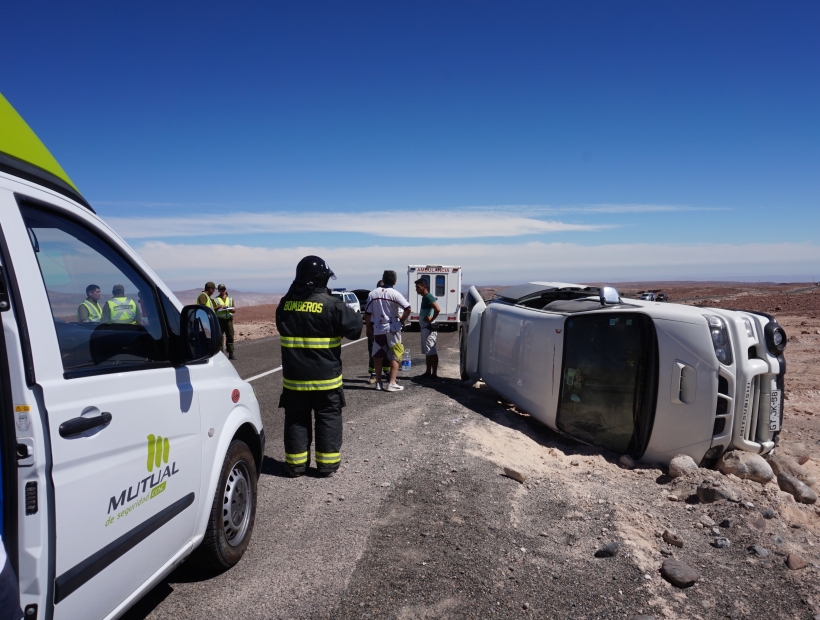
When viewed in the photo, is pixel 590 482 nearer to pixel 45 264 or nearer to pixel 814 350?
pixel 45 264

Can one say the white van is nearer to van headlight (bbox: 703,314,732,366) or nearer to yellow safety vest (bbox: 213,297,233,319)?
van headlight (bbox: 703,314,732,366)

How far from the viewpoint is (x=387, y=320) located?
9148mm

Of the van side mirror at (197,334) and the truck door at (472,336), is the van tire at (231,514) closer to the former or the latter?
the van side mirror at (197,334)

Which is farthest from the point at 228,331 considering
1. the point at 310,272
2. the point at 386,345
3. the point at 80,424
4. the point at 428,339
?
the point at 80,424

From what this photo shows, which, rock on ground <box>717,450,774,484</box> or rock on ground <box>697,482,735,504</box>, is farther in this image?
rock on ground <box>717,450,774,484</box>

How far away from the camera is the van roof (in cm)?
229

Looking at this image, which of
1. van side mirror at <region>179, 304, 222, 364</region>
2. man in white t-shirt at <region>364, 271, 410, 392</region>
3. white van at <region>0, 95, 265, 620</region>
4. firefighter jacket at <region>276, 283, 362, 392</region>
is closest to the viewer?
white van at <region>0, 95, 265, 620</region>

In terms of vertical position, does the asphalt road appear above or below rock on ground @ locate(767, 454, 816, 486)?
below

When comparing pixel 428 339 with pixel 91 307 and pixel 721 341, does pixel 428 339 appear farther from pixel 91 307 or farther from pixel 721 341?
pixel 91 307

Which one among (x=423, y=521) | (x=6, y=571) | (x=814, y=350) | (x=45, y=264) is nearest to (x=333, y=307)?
(x=423, y=521)

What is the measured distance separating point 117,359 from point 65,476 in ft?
2.32

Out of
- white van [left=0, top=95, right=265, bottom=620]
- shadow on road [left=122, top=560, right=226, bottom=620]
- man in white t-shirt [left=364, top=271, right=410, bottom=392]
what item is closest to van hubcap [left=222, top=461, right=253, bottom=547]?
white van [left=0, top=95, right=265, bottom=620]

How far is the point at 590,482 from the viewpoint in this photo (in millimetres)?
5305

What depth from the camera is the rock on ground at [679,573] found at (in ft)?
11.9
